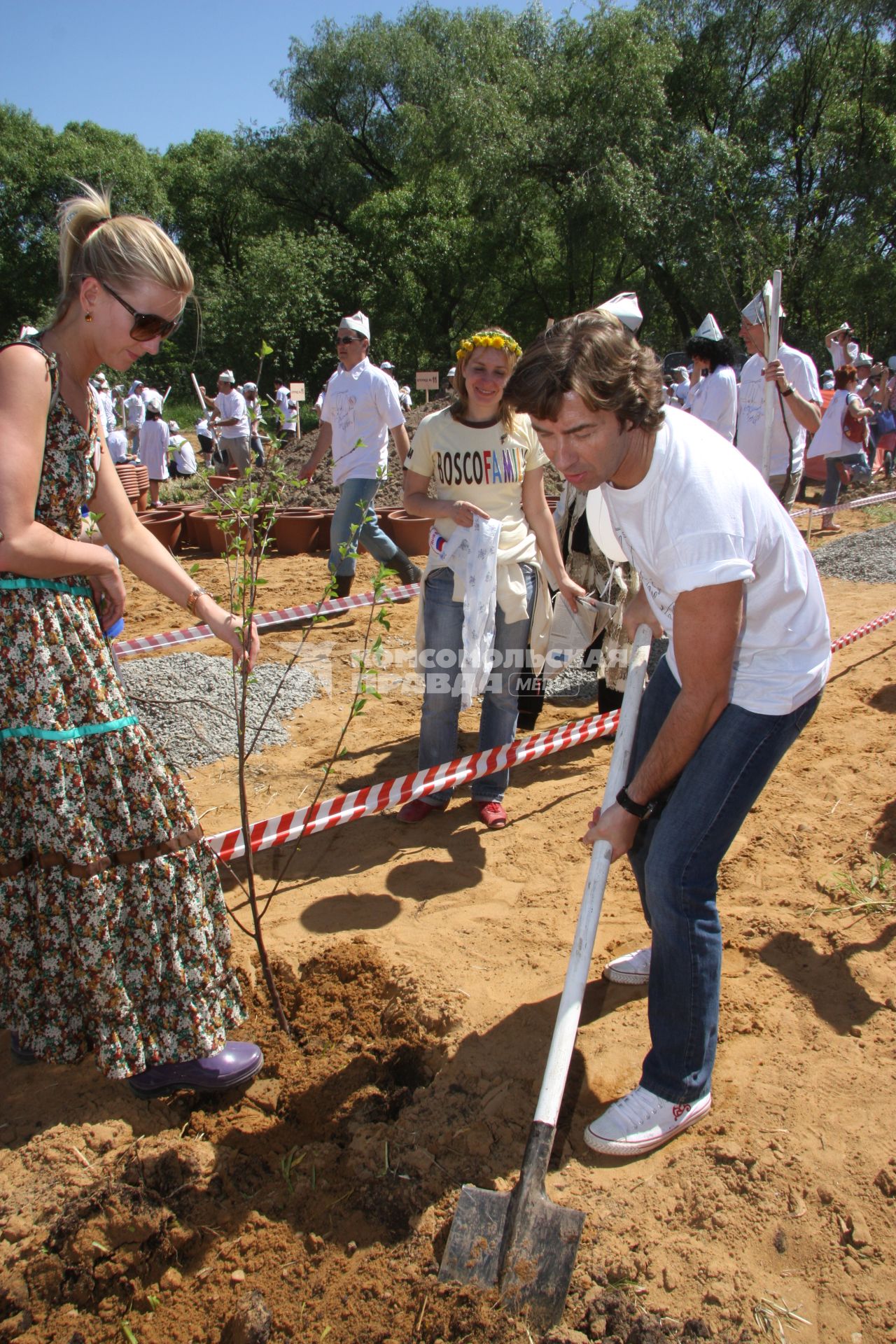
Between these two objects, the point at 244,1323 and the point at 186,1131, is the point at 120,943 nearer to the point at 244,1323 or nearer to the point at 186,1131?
the point at 186,1131

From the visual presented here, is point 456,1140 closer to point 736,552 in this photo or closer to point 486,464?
point 736,552

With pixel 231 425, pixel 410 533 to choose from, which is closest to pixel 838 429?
pixel 410 533

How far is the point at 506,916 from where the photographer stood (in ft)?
10.9

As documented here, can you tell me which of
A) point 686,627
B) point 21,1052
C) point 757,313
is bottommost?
point 21,1052

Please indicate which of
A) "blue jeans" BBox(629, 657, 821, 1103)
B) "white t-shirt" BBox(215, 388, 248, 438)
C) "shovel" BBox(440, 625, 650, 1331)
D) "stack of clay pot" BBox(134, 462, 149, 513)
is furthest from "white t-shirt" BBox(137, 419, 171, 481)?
"shovel" BBox(440, 625, 650, 1331)

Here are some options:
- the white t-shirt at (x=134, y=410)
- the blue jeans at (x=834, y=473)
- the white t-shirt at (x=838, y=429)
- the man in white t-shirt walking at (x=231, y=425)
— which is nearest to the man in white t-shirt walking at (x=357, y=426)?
the man in white t-shirt walking at (x=231, y=425)

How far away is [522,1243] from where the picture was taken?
190 cm

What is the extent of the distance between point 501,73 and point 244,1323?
36.9m

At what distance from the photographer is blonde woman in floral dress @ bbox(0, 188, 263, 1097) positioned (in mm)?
1935

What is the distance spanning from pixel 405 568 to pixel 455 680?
4.10 metres

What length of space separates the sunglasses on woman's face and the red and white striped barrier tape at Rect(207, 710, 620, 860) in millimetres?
1675

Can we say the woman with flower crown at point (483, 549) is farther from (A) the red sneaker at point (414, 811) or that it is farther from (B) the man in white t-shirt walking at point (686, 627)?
(B) the man in white t-shirt walking at point (686, 627)

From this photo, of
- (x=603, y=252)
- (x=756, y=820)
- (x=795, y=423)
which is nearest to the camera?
(x=756, y=820)

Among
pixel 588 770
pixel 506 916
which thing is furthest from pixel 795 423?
pixel 506 916
